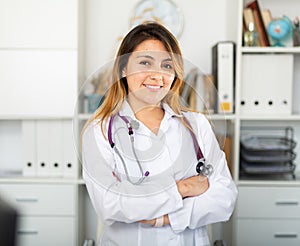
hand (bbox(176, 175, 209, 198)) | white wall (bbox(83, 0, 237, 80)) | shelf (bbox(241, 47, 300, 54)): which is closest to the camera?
hand (bbox(176, 175, 209, 198))

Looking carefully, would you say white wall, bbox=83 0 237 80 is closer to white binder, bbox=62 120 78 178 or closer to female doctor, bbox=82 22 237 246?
white binder, bbox=62 120 78 178

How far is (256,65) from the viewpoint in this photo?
2.63 metres

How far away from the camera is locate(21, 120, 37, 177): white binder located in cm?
266

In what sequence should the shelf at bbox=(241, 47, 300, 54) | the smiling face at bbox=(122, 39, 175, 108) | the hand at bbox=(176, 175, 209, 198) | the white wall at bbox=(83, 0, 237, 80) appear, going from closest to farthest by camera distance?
the smiling face at bbox=(122, 39, 175, 108) → the hand at bbox=(176, 175, 209, 198) → the shelf at bbox=(241, 47, 300, 54) → the white wall at bbox=(83, 0, 237, 80)

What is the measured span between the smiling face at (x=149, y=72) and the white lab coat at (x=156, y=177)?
2.2 inches

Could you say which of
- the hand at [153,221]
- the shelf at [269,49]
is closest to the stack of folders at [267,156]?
the shelf at [269,49]

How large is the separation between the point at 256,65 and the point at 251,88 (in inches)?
4.9

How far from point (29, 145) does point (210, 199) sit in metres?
1.41

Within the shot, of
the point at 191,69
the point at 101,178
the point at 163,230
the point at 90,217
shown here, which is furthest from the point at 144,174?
the point at 90,217

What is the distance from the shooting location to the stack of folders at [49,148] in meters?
2.66

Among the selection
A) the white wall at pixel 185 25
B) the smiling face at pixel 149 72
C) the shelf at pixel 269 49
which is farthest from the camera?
the white wall at pixel 185 25

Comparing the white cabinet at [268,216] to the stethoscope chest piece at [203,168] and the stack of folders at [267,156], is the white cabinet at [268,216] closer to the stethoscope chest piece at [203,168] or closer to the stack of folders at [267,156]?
the stack of folders at [267,156]

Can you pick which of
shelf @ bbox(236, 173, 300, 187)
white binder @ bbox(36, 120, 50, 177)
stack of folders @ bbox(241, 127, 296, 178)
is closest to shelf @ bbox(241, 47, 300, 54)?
stack of folders @ bbox(241, 127, 296, 178)

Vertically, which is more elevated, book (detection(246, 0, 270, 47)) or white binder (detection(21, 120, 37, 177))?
book (detection(246, 0, 270, 47))
